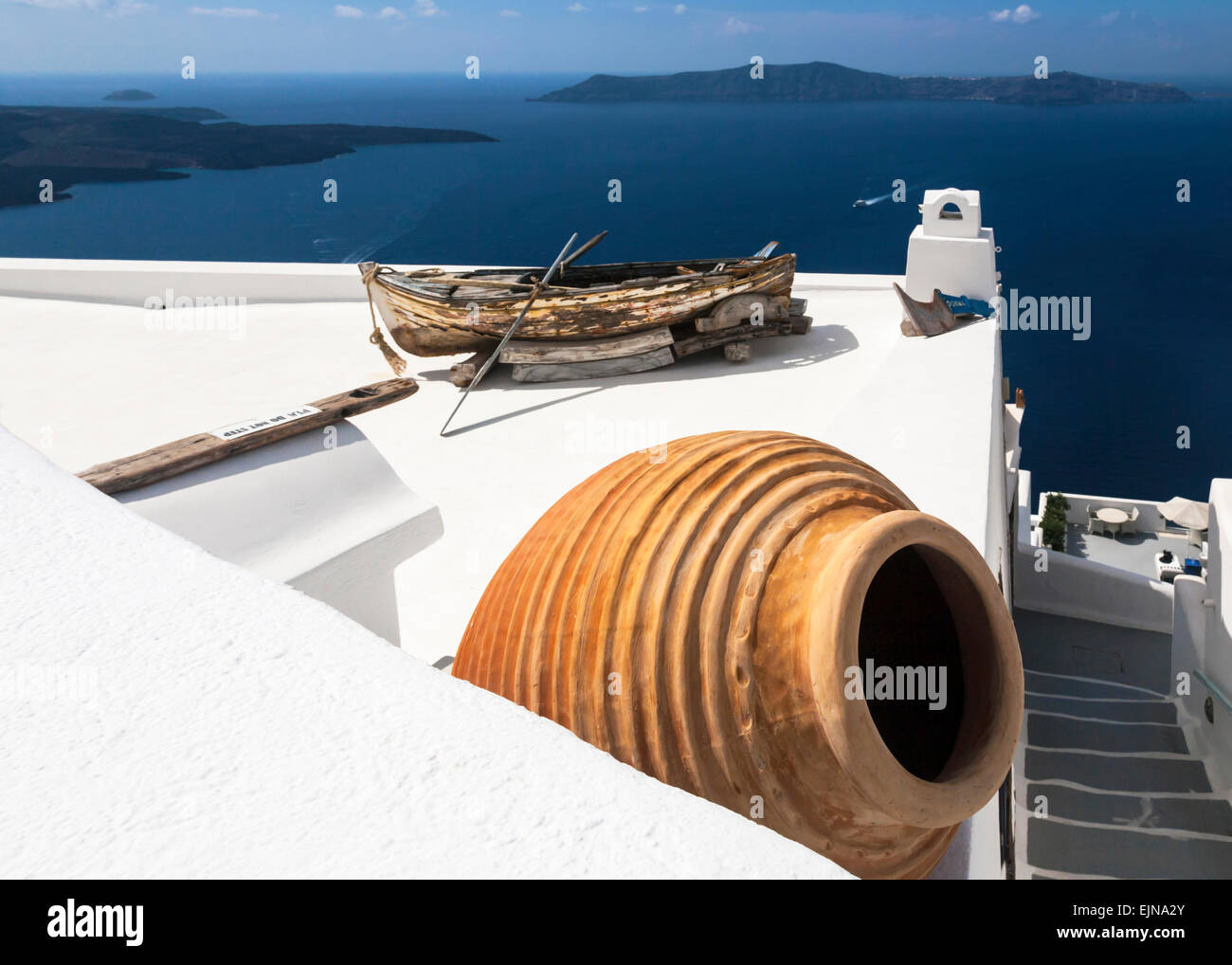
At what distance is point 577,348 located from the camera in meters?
6.55

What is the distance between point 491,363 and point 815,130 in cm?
7846

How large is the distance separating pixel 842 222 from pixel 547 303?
4307cm

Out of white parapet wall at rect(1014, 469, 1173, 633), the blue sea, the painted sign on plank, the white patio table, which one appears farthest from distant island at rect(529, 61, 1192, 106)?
the painted sign on plank

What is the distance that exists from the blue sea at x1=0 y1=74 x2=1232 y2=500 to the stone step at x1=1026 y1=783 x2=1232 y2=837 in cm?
2801

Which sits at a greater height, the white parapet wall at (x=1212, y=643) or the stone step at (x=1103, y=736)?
the white parapet wall at (x=1212, y=643)

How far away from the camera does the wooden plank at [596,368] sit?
21.5ft

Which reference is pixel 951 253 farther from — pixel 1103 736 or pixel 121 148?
pixel 121 148

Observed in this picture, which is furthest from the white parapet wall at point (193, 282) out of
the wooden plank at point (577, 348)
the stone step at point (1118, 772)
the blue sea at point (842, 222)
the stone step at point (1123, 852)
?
the blue sea at point (842, 222)

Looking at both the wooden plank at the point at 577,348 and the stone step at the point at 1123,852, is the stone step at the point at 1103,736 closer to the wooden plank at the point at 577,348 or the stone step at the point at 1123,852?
the stone step at the point at 1123,852

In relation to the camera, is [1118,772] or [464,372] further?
[464,372]

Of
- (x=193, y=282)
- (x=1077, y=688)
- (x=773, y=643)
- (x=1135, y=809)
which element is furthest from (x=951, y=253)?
(x=193, y=282)

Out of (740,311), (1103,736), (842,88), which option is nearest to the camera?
(1103,736)

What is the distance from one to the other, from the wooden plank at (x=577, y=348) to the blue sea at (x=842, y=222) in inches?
1054

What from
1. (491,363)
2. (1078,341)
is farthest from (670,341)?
(1078,341)
